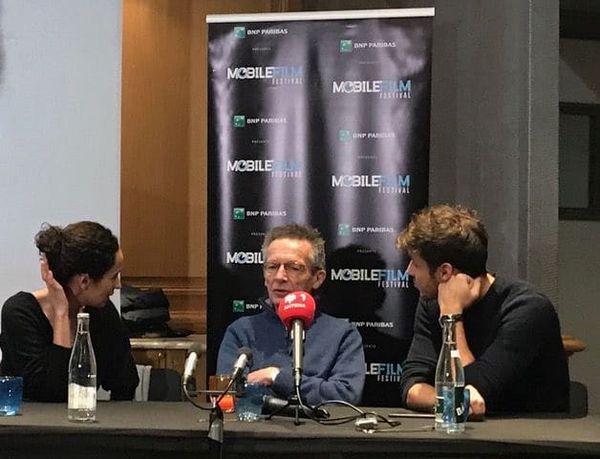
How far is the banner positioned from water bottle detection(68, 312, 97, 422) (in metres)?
1.25

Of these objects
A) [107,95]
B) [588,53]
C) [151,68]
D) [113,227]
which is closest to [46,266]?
[113,227]

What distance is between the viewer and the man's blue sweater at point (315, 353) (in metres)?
2.63

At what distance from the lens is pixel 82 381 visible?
219cm

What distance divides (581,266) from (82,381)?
3.81m

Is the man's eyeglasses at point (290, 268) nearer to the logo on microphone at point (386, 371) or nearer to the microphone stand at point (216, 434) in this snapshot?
the logo on microphone at point (386, 371)

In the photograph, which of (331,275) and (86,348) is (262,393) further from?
(331,275)

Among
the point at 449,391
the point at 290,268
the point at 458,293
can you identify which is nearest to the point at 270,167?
the point at 290,268

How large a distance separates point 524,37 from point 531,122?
323mm

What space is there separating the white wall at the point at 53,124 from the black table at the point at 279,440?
56.0 inches

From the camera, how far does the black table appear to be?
189 cm

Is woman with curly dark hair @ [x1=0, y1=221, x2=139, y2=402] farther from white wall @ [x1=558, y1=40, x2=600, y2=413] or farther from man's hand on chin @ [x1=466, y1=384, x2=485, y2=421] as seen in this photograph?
white wall @ [x1=558, y1=40, x2=600, y2=413]

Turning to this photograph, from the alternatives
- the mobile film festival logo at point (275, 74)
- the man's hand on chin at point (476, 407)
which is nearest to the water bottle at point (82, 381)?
the man's hand on chin at point (476, 407)

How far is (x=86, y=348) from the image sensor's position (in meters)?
2.23

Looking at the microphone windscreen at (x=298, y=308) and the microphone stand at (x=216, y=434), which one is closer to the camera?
the microphone stand at (x=216, y=434)
